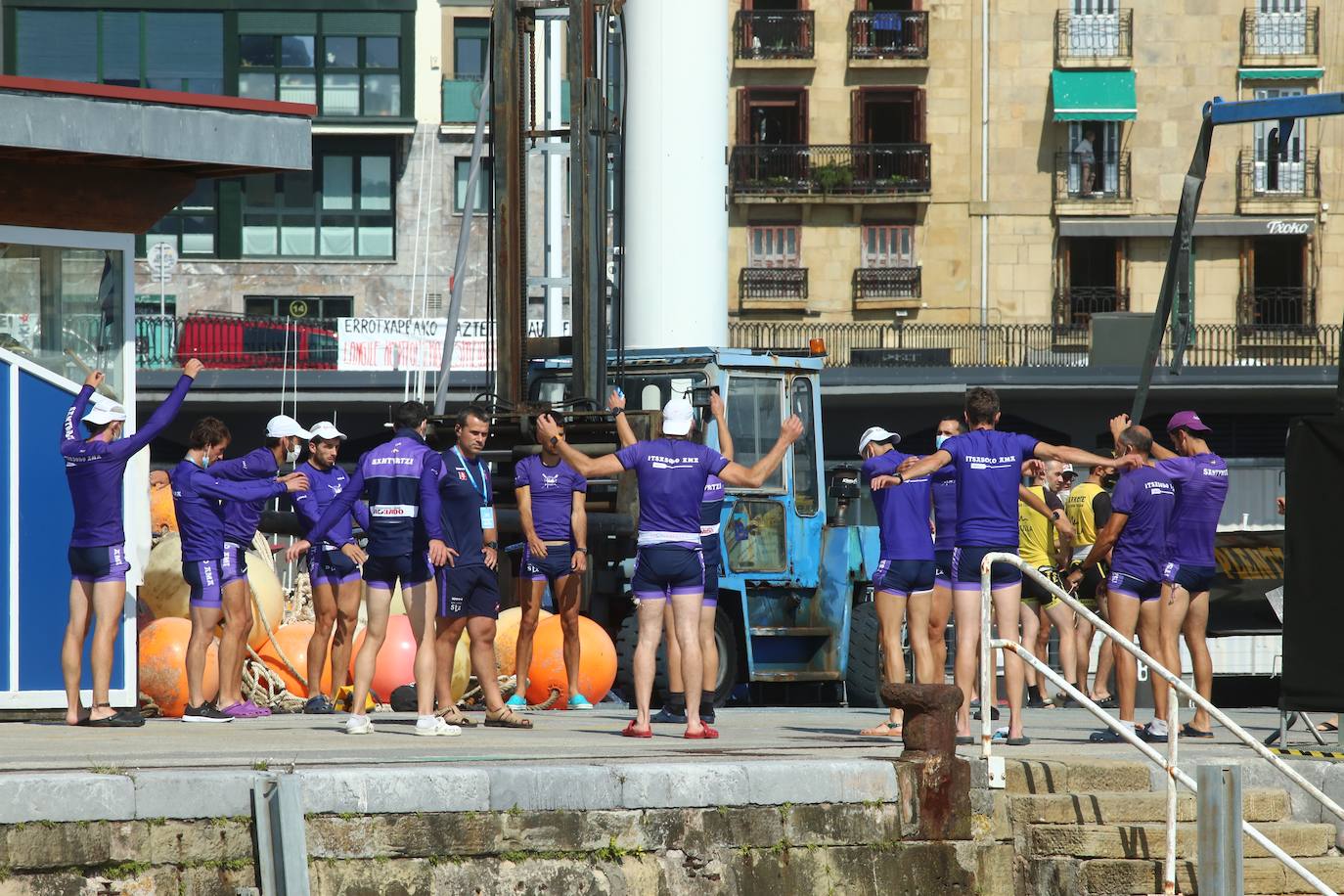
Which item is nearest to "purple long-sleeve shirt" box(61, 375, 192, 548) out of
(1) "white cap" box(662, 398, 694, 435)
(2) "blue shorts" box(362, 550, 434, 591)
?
(2) "blue shorts" box(362, 550, 434, 591)

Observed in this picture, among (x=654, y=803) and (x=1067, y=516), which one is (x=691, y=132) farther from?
(x=654, y=803)

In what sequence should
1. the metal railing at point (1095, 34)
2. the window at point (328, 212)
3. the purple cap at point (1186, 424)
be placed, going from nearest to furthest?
the purple cap at point (1186, 424) < the window at point (328, 212) < the metal railing at point (1095, 34)

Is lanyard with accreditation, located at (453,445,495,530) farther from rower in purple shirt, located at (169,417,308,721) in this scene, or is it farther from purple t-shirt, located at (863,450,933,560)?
purple t-shirt, located at (863,450,933,560)

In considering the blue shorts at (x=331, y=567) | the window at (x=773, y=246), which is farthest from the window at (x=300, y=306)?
the blue shorts at (x=331, y=567)

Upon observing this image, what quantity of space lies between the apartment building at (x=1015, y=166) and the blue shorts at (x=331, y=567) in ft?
125

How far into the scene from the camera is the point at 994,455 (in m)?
11.0

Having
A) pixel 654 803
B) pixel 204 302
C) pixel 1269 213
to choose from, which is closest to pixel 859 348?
pixel 1269 213

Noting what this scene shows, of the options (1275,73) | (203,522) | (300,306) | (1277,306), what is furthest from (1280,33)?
(203,522)

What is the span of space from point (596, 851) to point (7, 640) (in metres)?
5.15

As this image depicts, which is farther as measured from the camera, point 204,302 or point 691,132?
point 204,302

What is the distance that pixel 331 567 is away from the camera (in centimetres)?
1302

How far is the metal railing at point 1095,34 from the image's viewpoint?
5078cm

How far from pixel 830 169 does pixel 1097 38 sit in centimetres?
782

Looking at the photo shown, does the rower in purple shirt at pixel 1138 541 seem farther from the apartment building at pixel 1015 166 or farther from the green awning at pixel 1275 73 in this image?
the green awning at pixel 1275 73
